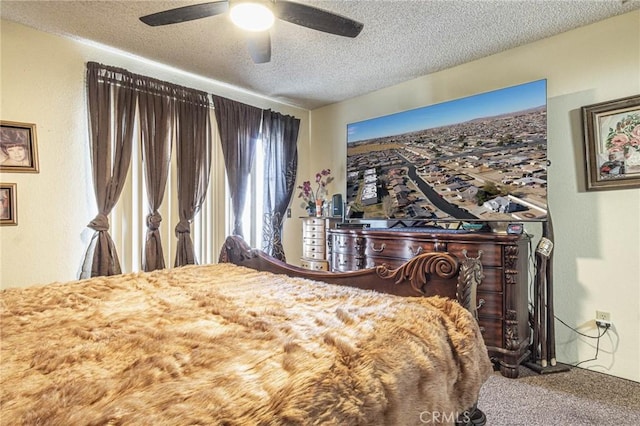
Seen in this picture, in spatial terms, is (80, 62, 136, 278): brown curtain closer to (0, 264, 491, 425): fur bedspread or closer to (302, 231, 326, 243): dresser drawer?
(0, 264, 491, 425): fur bedspread

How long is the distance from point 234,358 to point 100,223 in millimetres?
2456

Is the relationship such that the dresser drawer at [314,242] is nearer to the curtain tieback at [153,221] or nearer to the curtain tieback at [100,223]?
the curtain tieback at [153,221]

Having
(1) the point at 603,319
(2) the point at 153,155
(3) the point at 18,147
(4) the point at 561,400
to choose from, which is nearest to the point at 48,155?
(3) the point at 18,147

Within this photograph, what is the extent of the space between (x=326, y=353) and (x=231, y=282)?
3.49ft

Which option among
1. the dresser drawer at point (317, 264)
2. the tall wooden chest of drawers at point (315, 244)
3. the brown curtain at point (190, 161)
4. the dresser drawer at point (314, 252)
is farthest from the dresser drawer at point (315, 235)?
the brown curtain at point (190, 161)

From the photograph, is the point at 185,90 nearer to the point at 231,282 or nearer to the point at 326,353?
the point at 231,282

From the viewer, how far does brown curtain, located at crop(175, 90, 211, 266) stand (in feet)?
10.5

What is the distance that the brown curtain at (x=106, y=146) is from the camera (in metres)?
2.67

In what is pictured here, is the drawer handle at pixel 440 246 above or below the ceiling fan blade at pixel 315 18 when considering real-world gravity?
below

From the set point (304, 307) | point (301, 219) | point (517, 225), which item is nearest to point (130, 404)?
point (304, 307)

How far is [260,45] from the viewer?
2.09 m

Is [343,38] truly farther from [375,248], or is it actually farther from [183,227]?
[183,227]

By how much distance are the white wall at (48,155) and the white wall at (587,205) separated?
3.66 meters

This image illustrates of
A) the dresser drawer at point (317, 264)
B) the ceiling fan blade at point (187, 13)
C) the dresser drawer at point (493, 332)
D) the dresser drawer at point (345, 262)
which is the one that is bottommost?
the dresser drawer at point (493, 332)
